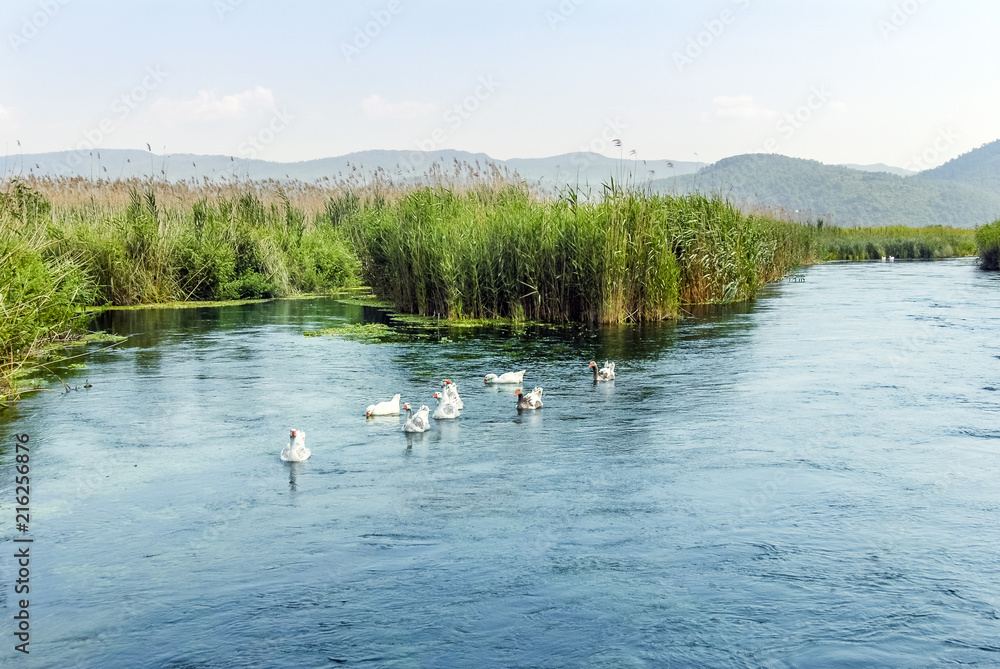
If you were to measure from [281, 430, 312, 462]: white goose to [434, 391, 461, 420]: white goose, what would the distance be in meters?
2.15

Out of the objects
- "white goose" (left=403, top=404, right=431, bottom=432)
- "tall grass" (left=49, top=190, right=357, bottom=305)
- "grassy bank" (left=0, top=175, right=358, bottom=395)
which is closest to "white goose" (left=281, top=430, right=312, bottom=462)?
"white goose" (left=403, top=404, right=431, bottom=432)

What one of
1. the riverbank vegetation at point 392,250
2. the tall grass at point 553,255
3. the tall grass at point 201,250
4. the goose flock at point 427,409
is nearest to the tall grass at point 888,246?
the riverbank vegetation at point 392,250

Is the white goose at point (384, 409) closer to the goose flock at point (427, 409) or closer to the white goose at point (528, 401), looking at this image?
the goose flock at point (427, 409)

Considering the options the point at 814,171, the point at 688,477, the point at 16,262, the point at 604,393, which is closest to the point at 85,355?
the point at 16,262

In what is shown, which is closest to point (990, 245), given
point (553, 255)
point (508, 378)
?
point (553, 255)

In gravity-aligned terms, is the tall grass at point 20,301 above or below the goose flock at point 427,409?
above

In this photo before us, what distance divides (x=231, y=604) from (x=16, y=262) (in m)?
9.11

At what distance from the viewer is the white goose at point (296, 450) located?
9.48 m

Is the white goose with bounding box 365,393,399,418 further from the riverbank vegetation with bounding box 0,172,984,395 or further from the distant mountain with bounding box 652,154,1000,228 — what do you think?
the distant mountain with bounding box 652,154,1000,228

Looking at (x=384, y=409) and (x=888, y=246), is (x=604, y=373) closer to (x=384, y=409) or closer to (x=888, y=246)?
(x=384, y=409)

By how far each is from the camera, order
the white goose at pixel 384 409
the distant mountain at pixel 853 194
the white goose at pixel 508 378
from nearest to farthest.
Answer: the white goose at pixel 384 409 → the white goose at pixel 508 378 → the distant mountain at pixel 853 194

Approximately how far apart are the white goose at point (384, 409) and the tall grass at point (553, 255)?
8.75 meters

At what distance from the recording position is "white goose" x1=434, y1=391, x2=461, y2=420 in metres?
11.3

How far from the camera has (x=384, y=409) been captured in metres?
11.6
